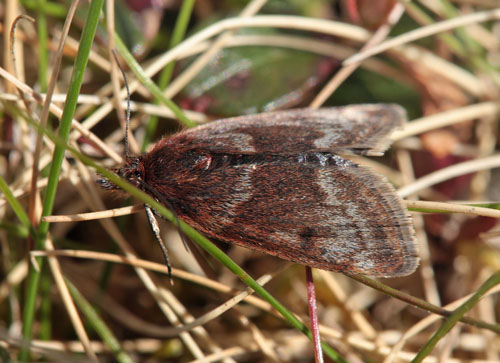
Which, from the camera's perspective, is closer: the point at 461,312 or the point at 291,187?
the point at 461,312

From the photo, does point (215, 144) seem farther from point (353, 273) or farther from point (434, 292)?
point (434, 292)

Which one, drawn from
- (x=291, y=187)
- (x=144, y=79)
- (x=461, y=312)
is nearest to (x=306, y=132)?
(x=291, y=187)

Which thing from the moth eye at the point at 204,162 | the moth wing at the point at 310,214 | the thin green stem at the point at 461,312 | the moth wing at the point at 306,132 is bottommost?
the thin green stem at the point at 461,312

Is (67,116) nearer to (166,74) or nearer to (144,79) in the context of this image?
(144,79)

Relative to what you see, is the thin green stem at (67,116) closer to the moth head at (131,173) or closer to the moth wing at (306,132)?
the moth head at (131,173)

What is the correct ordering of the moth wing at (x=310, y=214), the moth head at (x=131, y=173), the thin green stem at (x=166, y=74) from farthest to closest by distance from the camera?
the thin green stem at (x=166, y=74) < the moth head at (x=131, y=173) < the moth wing at (x=310, y=214)

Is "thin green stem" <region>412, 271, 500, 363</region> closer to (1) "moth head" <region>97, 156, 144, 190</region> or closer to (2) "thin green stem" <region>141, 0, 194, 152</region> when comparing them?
(1) "moth head" <region>97, 156, 144, 190</region>

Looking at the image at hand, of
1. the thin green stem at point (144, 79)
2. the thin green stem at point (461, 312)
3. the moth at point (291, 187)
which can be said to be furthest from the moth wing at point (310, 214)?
the thin green stem at point (144, 79)

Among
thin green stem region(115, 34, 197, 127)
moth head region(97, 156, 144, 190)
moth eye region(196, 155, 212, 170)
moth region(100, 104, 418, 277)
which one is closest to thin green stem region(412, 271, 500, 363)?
moth region(100, 104, 418, 277)
